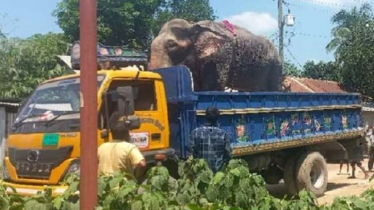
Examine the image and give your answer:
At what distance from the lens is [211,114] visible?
22.2 ft

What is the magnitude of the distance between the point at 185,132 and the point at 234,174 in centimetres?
345

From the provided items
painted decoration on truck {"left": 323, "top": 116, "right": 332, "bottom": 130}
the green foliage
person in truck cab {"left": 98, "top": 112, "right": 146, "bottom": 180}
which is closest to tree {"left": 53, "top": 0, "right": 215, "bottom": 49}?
painted decoration on truck {"left": 323, "top": 116, "right": 332, "bottom": 130}

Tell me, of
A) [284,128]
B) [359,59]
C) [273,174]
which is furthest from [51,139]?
[359,59]

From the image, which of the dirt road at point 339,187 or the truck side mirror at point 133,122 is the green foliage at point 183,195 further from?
the dirt road at point 339,187

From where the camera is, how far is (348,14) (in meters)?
34.5

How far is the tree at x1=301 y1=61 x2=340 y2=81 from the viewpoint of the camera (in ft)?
94.7

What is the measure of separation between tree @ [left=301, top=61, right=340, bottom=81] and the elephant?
1751 cm

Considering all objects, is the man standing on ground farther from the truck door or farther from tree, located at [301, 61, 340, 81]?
tree, located at [301, 61, 340, 81]

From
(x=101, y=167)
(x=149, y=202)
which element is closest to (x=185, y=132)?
(x=101, y=167)

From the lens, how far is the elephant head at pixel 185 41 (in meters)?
9.26

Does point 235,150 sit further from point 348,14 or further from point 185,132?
point 348,14

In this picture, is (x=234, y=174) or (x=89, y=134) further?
(x=234, y=174)

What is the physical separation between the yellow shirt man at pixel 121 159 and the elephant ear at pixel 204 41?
523cm

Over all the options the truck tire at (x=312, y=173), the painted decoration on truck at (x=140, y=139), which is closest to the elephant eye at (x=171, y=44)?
the truck tire at (x=312, y=173)
